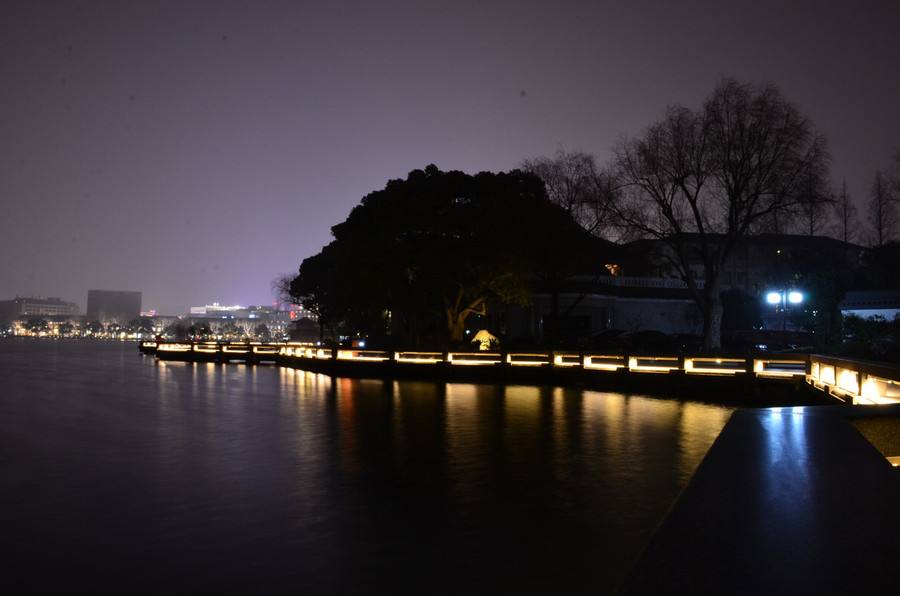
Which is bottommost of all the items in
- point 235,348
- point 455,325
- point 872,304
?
point 235,348

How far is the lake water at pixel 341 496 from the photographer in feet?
24.0

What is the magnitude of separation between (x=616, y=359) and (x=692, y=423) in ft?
42.5

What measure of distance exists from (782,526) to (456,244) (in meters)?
39.4

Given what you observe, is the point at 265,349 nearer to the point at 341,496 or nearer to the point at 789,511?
the point at 341,496

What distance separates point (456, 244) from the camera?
44219 millimetres

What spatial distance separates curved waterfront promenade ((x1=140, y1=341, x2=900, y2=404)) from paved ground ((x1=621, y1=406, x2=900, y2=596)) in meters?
8.23

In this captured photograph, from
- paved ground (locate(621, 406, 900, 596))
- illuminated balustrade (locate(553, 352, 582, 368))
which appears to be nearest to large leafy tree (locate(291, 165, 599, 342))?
illuminated balustrade (locate(553, 352, 582, 368))

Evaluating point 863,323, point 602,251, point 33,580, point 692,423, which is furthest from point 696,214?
point 33,580

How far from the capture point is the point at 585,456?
46.0 feet

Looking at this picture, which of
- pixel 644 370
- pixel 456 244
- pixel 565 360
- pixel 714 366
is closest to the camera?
pixel 714 366

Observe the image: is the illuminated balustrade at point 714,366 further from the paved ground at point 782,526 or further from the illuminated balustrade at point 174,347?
the illuminated balustrade at point 174,347

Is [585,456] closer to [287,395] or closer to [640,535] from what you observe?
[640,535]

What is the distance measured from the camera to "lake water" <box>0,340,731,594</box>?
7.31 m

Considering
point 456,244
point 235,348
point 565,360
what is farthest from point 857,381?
point 235,348
